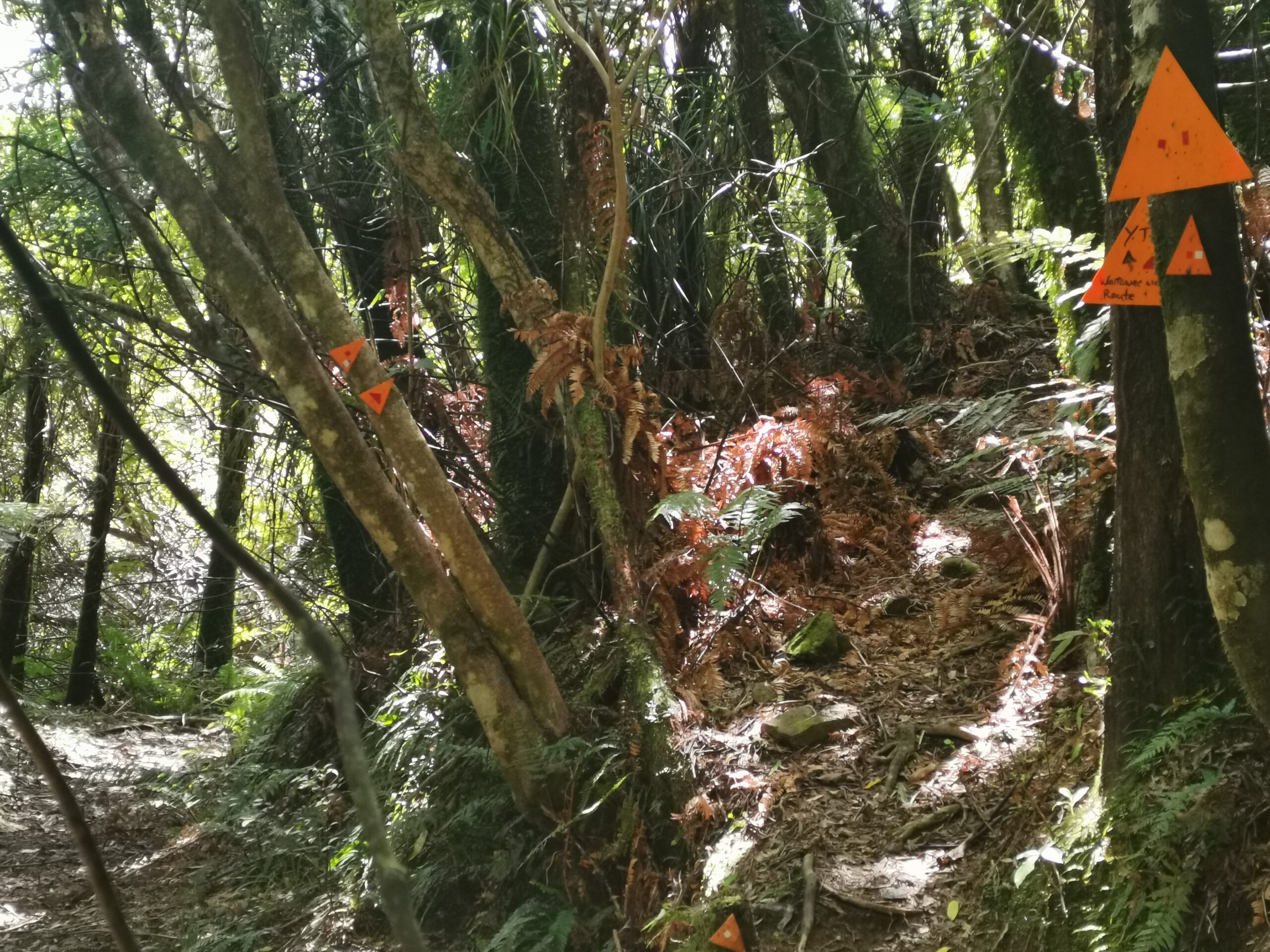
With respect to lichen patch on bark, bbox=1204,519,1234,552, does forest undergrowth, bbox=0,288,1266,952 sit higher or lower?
lower

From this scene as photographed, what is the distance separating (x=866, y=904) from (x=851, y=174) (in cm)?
562

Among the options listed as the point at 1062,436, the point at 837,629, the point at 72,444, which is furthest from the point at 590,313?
the point at 72,444

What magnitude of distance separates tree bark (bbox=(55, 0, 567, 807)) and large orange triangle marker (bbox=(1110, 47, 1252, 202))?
2901mm

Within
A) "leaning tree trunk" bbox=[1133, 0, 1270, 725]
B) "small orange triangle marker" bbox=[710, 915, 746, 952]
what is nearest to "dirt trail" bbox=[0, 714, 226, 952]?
"small orange triangle marker" bbox=[710, 915, 746, 952]

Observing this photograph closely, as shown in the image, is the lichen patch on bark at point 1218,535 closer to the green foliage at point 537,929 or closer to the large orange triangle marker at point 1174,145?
the large orange triangle marker at point 1174,145

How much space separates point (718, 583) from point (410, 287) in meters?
2.95

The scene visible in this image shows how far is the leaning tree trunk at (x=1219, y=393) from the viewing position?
221cm

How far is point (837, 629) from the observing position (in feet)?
15.7

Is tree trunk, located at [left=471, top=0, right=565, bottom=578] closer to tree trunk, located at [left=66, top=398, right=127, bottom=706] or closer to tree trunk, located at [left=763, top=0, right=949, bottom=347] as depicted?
tree trunk, located at [left=763, top=0, right=949, bottom=347]

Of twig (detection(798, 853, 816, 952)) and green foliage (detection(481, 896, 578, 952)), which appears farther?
green foliage (detection(481, 896, 578, 952))

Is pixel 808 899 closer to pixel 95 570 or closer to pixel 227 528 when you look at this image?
pixel 227 528

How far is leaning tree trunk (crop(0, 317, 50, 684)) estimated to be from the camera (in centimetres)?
1120

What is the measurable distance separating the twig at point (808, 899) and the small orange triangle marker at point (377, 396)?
247cm

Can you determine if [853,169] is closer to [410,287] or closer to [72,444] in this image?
[410,287]
